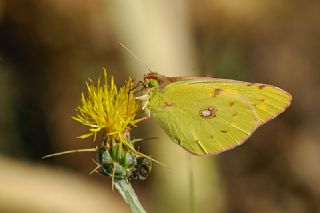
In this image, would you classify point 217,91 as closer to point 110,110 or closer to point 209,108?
point 209,108

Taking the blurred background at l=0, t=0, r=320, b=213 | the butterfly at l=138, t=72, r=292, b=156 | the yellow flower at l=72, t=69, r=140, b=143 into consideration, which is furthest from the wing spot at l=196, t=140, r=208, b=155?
the blurred background at l=0, t=0, r=320, b=213

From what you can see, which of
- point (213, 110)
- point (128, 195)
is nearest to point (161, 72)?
point (213, 110)

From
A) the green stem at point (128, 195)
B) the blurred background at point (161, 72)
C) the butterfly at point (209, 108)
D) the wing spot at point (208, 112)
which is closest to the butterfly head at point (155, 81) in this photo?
the butterfly at point (209, 108)

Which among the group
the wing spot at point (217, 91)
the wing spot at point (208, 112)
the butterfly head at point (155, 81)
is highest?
the butterfly head at point (155, 81)

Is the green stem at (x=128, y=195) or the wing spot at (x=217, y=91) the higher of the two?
the wing spot at (x=217, y=91)

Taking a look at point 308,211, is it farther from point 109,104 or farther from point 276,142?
point 109,104

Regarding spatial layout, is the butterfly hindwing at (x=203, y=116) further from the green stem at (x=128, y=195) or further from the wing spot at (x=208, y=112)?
the green stem at (x=128, y=195)

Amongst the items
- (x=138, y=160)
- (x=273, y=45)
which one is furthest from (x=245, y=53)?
(x=138, y=160)
